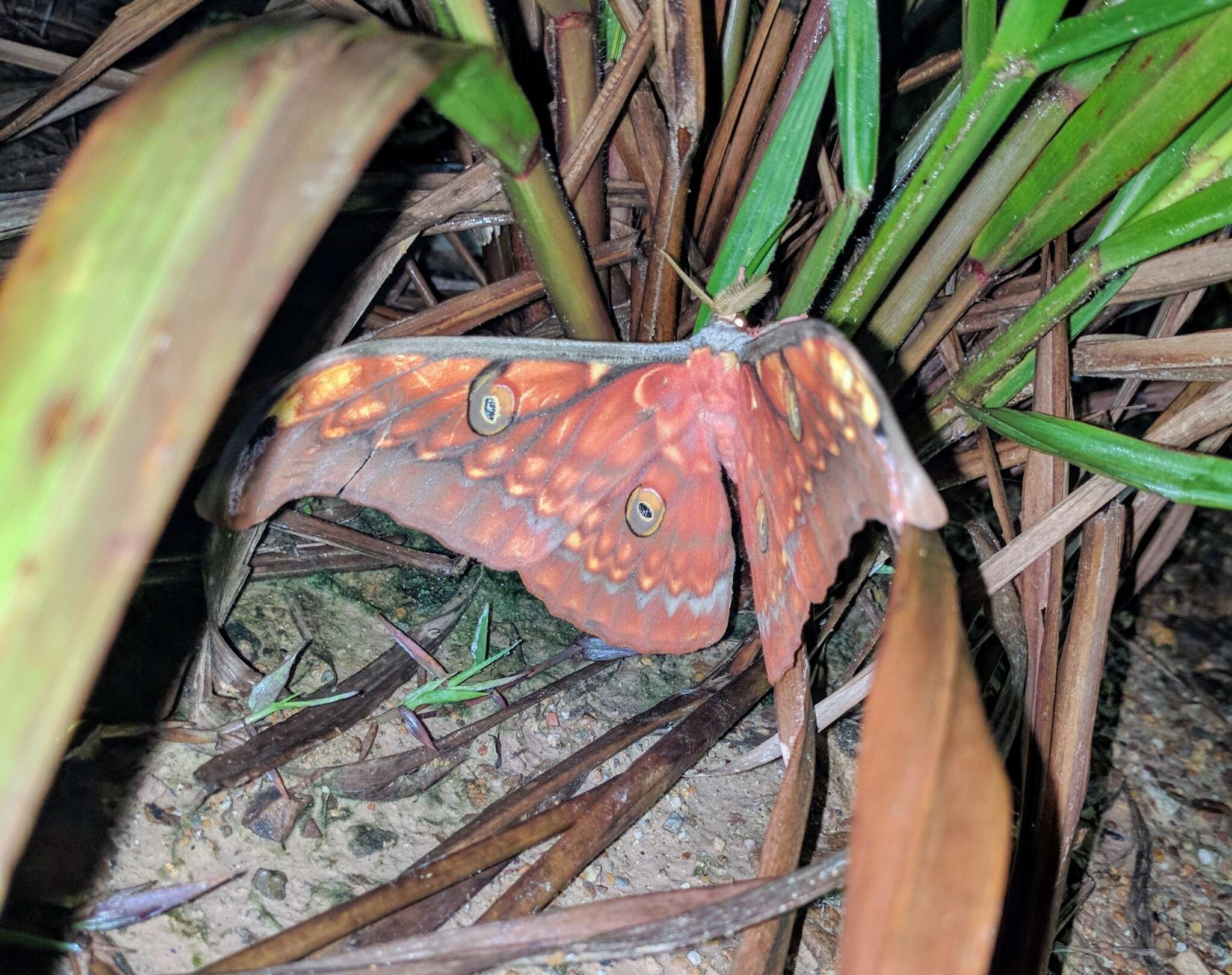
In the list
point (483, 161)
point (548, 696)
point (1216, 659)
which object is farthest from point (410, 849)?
point (1216, 659)

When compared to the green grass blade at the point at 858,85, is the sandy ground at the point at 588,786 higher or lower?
lower

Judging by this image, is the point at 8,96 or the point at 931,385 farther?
the point at 8,96

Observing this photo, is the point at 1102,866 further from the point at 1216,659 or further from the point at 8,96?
the point at 8,96

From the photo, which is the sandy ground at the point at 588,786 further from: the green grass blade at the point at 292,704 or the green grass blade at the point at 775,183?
the green grass blade at the point at 775,183

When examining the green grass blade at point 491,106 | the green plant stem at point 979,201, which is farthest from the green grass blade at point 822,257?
the green grass blade at point 491,106

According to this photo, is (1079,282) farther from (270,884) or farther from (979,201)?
(270,884)

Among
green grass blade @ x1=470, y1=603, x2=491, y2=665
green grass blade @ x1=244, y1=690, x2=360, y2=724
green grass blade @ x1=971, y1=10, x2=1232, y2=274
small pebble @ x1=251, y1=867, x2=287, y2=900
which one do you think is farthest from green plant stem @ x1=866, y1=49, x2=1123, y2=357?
small pebble @ x1=251, y1=867, x2=287, y2=900
